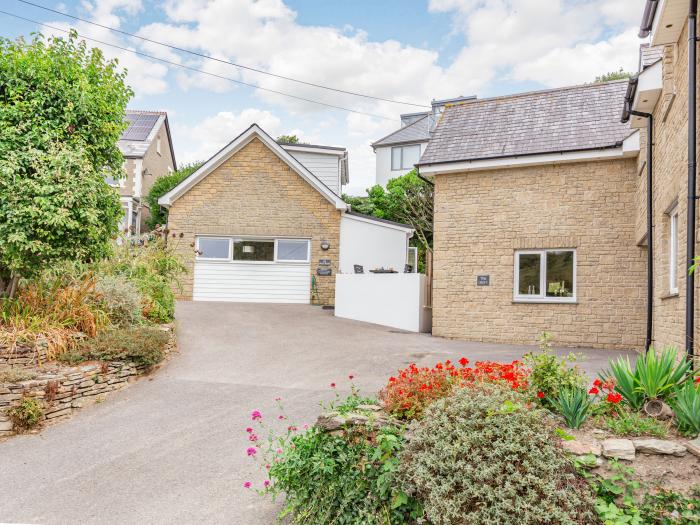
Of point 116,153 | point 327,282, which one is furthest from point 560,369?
point 327,282

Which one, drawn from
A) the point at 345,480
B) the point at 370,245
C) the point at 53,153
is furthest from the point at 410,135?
the point at 345,480

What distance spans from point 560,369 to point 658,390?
76cm

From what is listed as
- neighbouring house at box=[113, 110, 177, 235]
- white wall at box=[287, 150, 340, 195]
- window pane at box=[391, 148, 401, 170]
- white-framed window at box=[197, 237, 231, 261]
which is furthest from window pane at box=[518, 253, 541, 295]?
window pane at box=[391, 148, 401, 170]

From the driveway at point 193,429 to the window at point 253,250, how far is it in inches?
247

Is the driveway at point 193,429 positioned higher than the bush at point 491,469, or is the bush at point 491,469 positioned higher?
the bush at point 491,469

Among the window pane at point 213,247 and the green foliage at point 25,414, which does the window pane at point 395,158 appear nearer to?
the window pane at point 213,247

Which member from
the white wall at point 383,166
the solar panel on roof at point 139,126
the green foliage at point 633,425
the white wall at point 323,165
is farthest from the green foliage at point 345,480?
the white wall at point 383,166

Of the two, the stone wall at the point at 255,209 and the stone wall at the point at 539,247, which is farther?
the stone wall at the point at 255,209

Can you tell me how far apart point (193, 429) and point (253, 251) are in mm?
12641

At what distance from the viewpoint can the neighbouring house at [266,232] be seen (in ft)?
61.1

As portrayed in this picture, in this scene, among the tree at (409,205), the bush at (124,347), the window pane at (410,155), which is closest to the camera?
the bush at (124,347)

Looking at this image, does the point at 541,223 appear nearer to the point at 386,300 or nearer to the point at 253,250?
the point at 386,300

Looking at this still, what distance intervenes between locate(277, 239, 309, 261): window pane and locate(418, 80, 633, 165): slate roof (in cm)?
658

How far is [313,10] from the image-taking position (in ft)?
39.3
